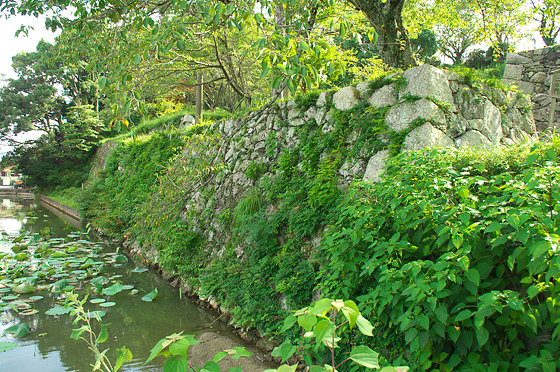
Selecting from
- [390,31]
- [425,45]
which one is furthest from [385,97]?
[425,45]

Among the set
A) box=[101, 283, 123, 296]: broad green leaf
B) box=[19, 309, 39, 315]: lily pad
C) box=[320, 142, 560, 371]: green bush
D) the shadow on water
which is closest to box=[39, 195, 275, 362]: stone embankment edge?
the shadow on water

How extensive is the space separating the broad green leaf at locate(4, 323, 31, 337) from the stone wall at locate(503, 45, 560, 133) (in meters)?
11.1

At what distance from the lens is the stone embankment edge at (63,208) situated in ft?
46.0

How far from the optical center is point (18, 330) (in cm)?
378

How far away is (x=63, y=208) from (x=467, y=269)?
61.3ft

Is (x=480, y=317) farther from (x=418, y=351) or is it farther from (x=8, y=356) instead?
(x=8, y=356)

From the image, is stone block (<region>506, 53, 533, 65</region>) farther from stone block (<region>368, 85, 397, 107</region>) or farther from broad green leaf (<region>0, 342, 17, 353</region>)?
broad green leaf (<region>0, 342, 17, 353</region>)

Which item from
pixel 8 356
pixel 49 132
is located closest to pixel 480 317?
pixel 8 356

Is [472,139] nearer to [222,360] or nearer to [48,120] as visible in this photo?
[222,360]

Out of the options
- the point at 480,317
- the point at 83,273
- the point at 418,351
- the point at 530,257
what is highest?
the point at 530,257

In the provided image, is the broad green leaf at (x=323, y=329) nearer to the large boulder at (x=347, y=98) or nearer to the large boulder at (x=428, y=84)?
the large boulder at (x=428, y=84)

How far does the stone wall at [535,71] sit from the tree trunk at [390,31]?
461 centimetres

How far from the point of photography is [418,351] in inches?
85.4

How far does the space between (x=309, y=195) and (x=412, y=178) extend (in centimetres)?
152
